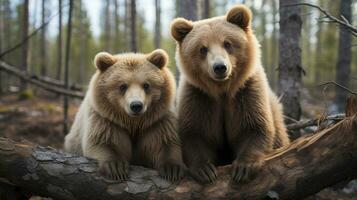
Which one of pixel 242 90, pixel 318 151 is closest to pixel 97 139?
pixel 242 90

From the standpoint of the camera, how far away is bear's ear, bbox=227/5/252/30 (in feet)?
16.5

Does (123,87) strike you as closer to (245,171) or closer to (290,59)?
(245,171)

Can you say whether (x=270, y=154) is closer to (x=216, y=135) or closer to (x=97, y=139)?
(x=216, y=135)

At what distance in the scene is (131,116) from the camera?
15.9ft

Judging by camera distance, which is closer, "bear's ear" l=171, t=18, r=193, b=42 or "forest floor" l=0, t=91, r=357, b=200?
"bear's ear" l=171, t=18, r=193, b=42


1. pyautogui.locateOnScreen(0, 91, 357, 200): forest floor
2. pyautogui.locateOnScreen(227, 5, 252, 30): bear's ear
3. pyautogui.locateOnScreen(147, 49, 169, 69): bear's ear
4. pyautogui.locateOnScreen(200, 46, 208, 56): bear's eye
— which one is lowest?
pyautogui.locateOnScreen(0, 91, 357, 200): forest floor

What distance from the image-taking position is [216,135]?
5.19 m

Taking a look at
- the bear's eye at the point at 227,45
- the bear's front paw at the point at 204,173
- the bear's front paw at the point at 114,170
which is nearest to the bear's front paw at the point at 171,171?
the bear's front paw at the point at 204,173

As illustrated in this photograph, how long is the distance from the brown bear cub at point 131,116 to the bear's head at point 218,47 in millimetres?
403

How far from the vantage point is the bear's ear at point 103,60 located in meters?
5.25

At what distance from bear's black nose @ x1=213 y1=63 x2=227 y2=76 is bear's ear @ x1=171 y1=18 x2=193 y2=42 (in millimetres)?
918

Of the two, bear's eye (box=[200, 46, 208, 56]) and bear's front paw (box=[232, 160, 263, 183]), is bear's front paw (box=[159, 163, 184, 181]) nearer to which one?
bear's front paw (box=[232, 160, 263, 183])

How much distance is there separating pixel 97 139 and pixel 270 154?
2.01m

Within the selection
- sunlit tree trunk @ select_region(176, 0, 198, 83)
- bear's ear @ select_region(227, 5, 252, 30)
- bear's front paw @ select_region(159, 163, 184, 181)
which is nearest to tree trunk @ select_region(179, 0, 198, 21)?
sunlit tree trunk @ select_region(176, 0, 198, 83)
